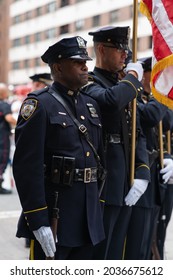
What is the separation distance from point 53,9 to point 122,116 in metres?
44.2

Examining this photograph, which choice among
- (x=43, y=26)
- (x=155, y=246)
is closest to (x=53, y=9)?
(x=43, y=26)

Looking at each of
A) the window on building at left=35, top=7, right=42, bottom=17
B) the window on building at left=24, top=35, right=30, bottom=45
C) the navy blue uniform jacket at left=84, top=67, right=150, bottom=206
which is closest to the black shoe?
the navy blue uniform jacket at left=84, top=67, right=150, bottom=206

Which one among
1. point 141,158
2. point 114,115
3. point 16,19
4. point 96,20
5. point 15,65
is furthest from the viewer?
point 15,65

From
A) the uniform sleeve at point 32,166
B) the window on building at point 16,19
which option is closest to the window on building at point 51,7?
the window on building at point 16,19

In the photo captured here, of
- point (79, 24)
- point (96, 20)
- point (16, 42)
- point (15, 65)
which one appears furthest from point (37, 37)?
point (96, 20)

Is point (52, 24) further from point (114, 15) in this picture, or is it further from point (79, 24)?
point (114, 15)

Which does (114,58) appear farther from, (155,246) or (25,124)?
(155,246)

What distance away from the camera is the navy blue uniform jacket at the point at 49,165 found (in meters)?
2.92

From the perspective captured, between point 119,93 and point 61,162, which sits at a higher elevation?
point 119,93

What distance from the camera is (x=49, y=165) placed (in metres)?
3.04

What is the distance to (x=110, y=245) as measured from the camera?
364cm

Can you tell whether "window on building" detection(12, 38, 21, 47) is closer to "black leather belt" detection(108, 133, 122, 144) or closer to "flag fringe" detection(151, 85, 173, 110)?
"flag fringe" detection(151, 85, 173, 110)

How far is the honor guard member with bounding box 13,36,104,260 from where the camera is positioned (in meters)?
2.92

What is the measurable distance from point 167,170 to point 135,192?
84 centimetres
